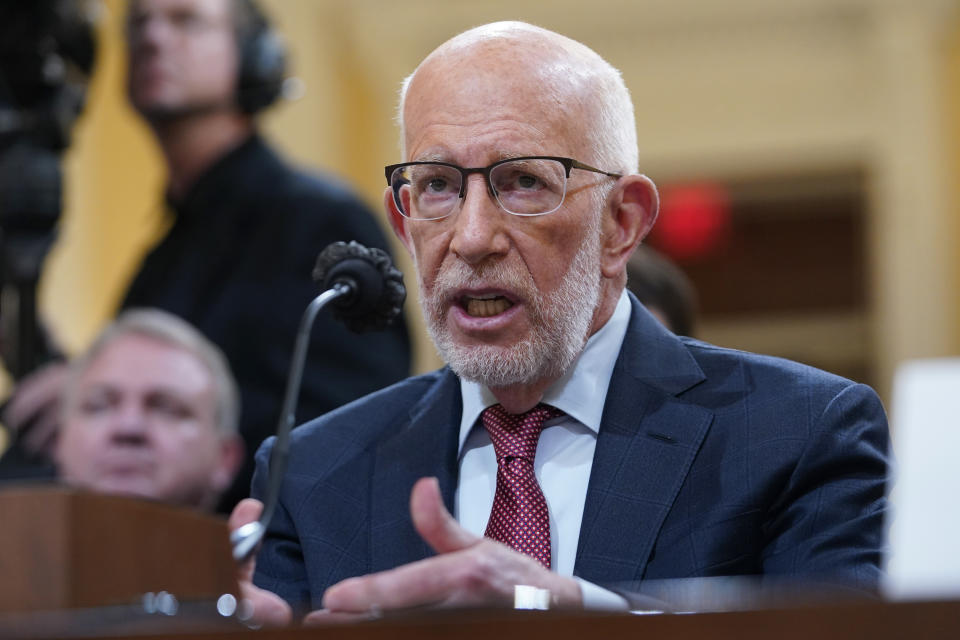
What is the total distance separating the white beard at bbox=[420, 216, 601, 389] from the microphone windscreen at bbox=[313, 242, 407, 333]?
0.04 m

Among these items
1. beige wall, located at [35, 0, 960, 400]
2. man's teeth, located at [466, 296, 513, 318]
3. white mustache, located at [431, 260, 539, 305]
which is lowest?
man's teeth, located at [466, 296, 513, 318]

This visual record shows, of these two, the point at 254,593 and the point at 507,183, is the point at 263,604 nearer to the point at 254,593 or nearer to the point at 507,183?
the point at 254,593

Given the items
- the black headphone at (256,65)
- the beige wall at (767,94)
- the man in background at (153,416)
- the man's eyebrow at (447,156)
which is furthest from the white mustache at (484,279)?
the beige wall at (767,94)

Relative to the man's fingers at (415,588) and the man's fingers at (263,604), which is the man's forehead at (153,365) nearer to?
the man's fingers at (263,604)

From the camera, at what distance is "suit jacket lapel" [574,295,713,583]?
1.51 metres

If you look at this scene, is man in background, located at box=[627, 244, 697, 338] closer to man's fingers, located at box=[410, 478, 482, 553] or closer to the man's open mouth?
the man's open mouth

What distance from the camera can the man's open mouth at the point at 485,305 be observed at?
1.59m

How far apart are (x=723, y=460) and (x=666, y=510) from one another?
0.27ft

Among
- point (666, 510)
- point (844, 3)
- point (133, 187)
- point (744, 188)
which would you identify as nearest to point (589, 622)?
point (666, 510)

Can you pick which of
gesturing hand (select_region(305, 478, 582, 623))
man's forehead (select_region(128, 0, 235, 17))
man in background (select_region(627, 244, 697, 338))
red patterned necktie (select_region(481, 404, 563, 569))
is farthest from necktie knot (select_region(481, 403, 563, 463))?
man's forehead (select_region(128, 0, 235, 17))

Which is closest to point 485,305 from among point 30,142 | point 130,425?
point 130,425

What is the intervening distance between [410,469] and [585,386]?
0.22 m

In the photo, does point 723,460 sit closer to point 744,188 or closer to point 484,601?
point 484,601

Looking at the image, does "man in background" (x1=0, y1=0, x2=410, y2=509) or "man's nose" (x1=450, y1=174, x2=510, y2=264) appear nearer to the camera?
"man's nose" (x1=450, y1=174, x2=510, y2=264)
